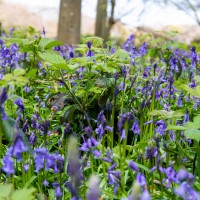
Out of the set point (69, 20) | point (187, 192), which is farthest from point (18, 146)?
point (69, 20)

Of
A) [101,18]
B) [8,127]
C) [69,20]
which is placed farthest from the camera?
[101,18]

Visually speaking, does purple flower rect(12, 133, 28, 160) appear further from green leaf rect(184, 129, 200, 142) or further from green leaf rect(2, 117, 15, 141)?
green leaf rect(184, 129, 200, 142)

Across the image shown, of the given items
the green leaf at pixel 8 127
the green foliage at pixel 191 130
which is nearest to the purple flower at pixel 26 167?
the green leaf at pixel 8 127

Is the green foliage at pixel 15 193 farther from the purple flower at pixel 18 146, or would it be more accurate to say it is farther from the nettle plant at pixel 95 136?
the purple flower at pixel 18 146

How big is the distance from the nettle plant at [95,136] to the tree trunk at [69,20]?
4450 mm

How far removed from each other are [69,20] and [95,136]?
584cm

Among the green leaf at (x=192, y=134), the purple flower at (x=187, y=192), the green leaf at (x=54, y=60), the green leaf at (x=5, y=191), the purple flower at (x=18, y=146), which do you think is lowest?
the green leaf at (x=5, y=191)

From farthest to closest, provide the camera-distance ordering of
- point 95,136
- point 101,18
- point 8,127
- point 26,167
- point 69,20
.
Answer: point 101,18 → point 69,20 → point 95,136 → point 26,167 → point 8,127

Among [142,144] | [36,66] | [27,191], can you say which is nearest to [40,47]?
[142,144]

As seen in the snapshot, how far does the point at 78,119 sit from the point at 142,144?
102 cm

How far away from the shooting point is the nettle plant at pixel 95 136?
160 cm

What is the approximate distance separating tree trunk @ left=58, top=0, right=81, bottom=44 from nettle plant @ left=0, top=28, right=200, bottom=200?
4450mm

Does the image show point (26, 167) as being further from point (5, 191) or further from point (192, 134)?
point (192, 134)

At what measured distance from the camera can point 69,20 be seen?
8.33 metres
